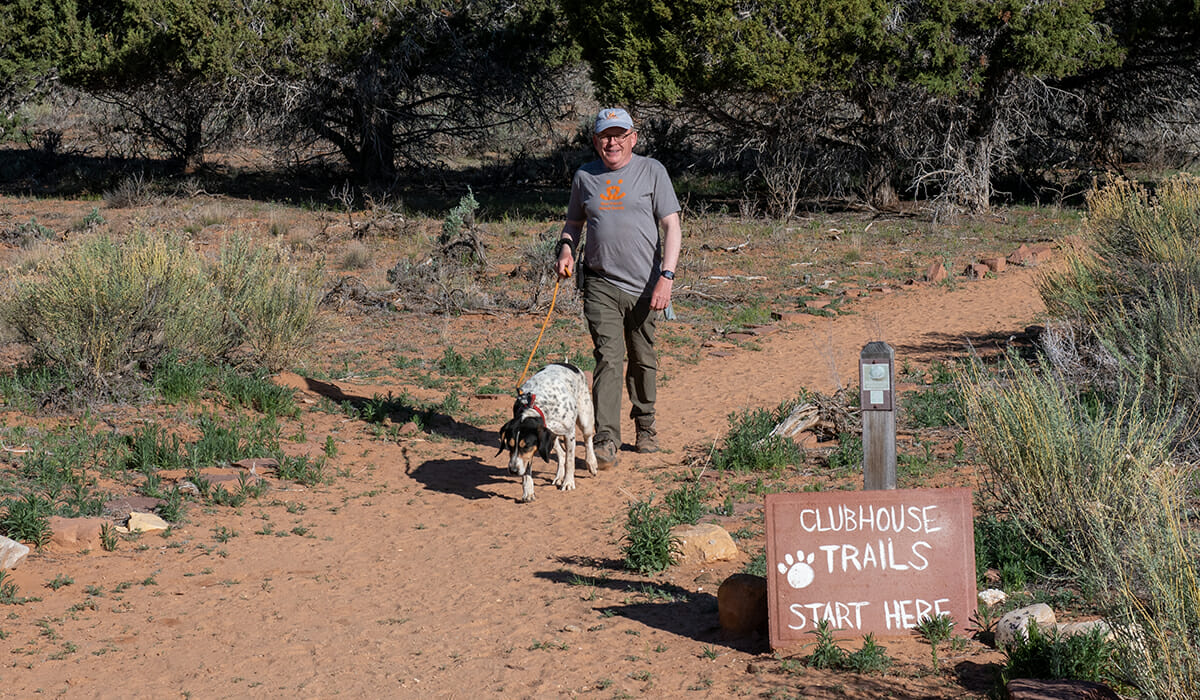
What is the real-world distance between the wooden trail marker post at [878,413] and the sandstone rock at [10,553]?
4.07 m

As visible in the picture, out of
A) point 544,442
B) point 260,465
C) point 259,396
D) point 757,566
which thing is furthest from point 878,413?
point 259,396

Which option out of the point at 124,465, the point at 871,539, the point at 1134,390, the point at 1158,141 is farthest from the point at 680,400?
the point at 1158,141

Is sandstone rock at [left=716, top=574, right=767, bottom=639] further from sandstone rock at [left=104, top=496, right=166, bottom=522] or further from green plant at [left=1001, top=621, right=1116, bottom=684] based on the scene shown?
sandstone rock at [left=104, top=496, right=166, bottom=522]

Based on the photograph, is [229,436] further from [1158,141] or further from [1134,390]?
[1158,141]

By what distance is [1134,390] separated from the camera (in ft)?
22.7

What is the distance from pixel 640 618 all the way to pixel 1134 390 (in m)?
3.84

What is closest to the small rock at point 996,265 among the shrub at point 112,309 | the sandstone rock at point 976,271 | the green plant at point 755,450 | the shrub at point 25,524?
the sandstone rock at point 976,271

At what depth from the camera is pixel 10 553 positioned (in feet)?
17.8

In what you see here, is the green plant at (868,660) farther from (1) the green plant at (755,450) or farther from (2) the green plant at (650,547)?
(1) the green plant at (755,450)

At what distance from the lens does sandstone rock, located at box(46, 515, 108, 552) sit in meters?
5.81

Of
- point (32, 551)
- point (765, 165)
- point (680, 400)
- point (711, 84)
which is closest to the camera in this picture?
point (32, 551)

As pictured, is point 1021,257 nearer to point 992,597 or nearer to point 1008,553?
point 1008,553

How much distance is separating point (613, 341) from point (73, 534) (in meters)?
3.33

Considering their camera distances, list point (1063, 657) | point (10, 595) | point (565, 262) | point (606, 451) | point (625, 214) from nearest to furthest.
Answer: point (1063, 657)
point (10, 595)
point (625, 214)
point (565, 262)
point (606, 451)
